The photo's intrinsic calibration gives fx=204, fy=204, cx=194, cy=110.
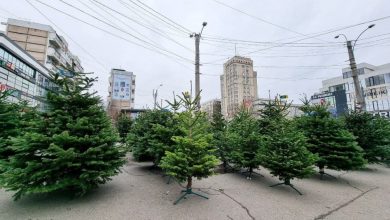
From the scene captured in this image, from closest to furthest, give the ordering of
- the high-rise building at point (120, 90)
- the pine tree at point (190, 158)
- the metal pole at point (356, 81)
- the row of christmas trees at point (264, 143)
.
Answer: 1. the pine tree at point (190, 158)
2. the row of christmas trees at point (264, 143)
3. the metal pole at point (356, 81)
4. the high-rise building at point (120, 90)

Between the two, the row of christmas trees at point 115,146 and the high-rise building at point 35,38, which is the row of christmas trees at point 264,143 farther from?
the high-rise building at point 35,38

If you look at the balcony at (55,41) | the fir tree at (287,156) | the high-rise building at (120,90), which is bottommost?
the fir tree at (287,156)

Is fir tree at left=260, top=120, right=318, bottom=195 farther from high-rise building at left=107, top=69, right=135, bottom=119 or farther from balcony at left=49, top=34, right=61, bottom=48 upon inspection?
high-rise building at left=107, top=69, right=135, bottom=119

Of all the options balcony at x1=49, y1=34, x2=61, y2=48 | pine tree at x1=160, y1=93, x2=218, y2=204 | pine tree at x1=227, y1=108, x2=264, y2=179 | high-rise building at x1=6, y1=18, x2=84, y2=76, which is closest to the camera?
pine tree at x1=160, y1=93, x2=218, y2=204

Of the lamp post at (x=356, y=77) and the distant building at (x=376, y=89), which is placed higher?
the distant building at (x=376, y=89)

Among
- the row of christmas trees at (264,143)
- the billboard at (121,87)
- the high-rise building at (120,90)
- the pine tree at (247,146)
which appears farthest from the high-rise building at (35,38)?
the pine tree at (247,146)

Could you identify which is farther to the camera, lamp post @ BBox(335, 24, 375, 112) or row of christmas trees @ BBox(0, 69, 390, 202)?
lamp post @ BBox(335, 24, 375, 112)

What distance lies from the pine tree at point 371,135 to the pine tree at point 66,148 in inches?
493

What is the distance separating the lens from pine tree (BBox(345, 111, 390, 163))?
11.0 m

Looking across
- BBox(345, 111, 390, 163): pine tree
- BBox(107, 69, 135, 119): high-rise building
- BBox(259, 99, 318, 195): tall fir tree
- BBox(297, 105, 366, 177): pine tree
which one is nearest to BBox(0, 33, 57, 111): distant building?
BBox(259, 99, 318, 195): tall fir tree

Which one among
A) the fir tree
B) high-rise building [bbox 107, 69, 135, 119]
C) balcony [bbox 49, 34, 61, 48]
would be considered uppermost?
balcony [bbox 49, 34, 61, 48]

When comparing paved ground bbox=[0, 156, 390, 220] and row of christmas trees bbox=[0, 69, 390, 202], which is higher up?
row of christmas trees bbox=[0, 69, 390, 202]

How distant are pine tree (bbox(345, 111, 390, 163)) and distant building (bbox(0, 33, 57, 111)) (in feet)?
78.2

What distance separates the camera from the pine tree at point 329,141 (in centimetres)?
831
